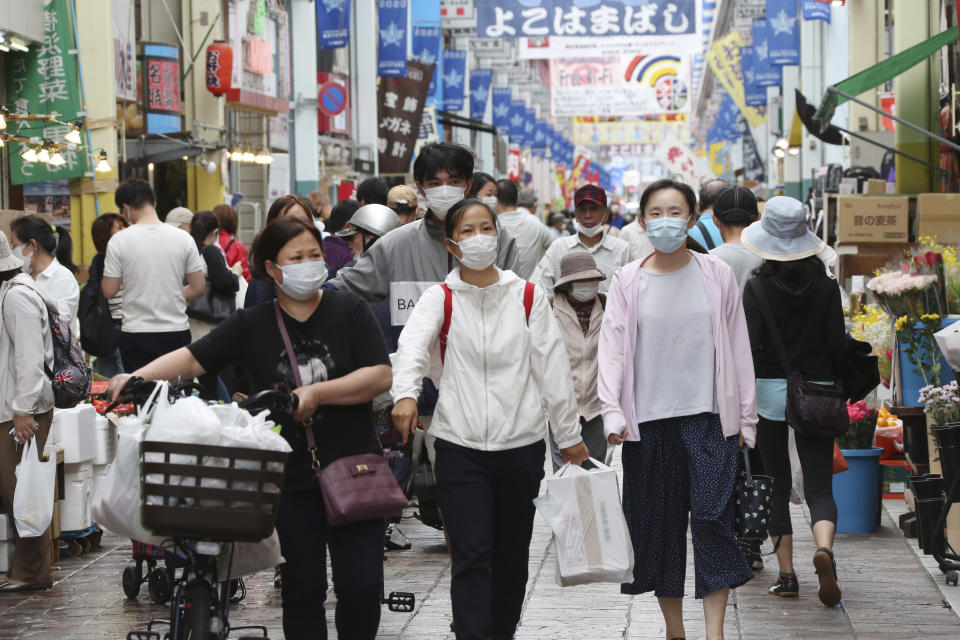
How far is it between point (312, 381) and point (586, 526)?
1260mm

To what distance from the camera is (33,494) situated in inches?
275

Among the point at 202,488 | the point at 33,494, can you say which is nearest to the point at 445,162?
the point at 202,488

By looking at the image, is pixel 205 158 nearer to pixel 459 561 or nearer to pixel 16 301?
pixel 16 301

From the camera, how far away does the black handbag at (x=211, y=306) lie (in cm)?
984

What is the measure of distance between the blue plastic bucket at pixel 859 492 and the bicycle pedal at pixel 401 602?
10.7 ft

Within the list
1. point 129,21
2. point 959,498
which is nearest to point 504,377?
point 959,498

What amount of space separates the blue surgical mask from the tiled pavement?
1.87 m

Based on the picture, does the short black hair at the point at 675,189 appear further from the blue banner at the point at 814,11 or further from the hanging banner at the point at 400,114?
the hanging banner at the point at 400,114

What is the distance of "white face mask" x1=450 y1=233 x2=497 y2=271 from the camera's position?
5137mm

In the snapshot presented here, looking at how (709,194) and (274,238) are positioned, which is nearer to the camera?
(274,238)

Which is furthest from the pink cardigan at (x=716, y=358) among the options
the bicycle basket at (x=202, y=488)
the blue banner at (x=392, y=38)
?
the blue banner at (x=392, y=38)

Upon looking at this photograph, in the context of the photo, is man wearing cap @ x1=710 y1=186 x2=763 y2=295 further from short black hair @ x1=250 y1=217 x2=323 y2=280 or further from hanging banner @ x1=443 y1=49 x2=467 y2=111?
hanging banner @ x1=443 y1=49 x2=467 y2=111

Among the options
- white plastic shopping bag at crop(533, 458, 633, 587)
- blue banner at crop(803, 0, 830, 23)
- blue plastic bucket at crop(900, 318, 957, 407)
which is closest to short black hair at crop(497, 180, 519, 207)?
blue plastic bucket at crop(900, 318, 957, 407)

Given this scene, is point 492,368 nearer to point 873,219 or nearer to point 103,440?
point 103,440
